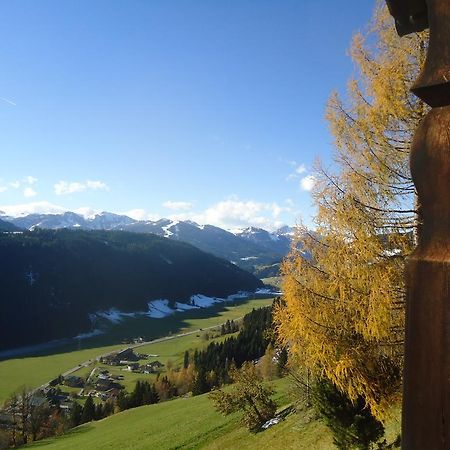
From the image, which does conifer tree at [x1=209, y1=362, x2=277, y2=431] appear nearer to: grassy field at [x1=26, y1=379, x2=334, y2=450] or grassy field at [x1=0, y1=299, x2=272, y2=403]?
grassy field at [x1=26, y1=379, x2=334, y2=450]

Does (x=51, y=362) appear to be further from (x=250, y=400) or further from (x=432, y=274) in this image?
(x=432, y=274)

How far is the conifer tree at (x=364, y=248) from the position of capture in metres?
7.32

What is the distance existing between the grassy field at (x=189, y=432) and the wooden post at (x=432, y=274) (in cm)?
1967

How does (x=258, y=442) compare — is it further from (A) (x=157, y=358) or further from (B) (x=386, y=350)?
(A) (x=157, y=358)

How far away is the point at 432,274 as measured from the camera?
3.40 feet

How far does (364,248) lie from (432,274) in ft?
22.4

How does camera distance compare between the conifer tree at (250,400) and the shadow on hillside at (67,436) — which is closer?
the conifer tree at (250,400)

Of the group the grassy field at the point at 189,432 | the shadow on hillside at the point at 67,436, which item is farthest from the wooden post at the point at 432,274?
the shadow on hillside at the point at 67,436

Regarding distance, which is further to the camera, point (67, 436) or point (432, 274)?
point (67, 436)

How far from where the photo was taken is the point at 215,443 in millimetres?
32500

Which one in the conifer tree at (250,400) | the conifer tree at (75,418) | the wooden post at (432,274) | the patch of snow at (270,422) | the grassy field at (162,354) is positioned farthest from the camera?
the grassy field at (162,354)

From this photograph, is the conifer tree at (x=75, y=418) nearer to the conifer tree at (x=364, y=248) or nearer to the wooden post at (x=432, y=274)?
the conifer tree at (x=364, y=248)

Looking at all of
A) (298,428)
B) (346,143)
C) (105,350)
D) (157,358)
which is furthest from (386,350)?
(105,350)

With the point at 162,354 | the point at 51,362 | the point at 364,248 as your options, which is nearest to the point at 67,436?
the point at 364,248
